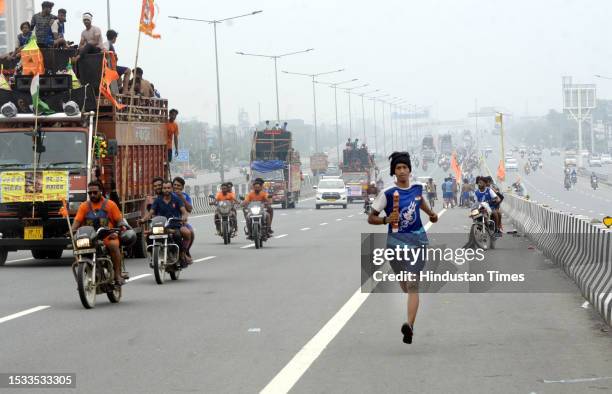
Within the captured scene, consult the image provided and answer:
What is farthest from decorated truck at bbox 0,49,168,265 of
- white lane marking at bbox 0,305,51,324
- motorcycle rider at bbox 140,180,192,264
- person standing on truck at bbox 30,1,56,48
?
white lane marking at bbox 0,305,51,324

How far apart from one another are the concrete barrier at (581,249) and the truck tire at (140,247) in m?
7.73

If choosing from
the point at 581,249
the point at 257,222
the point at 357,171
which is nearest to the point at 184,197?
the point at 581,249

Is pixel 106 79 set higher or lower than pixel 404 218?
higher

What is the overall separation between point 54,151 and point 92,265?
7780mm

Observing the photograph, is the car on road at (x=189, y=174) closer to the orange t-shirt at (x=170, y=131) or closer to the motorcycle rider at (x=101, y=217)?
the orange t-shirt at (x=170, y=131)

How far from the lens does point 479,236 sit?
26625 mm

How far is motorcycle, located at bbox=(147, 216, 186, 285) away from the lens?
17777mm

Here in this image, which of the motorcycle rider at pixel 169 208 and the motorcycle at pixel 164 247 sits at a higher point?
the motorcycle rider at pixel 169 208

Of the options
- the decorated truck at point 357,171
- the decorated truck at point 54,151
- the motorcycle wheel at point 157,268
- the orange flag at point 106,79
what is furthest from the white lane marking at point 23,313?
the decorated truck at point 357,171

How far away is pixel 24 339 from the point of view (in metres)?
12.3

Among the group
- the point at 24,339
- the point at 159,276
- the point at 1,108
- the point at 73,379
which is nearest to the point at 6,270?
the point at 1,108

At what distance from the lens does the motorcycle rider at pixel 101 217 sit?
606 inches

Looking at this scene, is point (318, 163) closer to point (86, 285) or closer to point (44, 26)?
point (44, 26)

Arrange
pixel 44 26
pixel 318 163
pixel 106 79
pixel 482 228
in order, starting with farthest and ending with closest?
pixel 318 163
pixel 482 228
pixel 44 26
pixel 106 79
